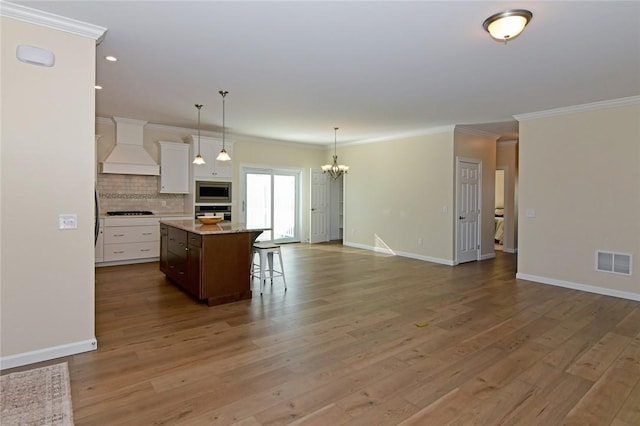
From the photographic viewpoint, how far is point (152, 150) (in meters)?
6.89

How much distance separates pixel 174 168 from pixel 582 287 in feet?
23.3

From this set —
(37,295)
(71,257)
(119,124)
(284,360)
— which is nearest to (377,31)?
(284,360)

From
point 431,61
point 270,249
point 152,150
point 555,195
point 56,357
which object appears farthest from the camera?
point 152,150

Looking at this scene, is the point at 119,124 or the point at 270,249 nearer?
the point at 270,249

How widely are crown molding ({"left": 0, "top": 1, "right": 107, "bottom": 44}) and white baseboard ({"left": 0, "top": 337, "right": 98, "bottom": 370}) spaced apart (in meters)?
2.46

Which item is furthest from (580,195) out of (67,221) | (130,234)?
(130,234)

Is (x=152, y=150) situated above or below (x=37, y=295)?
above

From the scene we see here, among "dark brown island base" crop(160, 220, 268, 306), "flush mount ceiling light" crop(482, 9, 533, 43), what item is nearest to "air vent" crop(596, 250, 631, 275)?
"flush mount ceiling light" crop(482, 9, 533, 43)

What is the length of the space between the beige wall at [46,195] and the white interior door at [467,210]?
5942 mm

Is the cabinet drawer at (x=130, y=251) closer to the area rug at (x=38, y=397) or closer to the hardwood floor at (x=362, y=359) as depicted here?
the hardwood floor at (x=362, y=359)

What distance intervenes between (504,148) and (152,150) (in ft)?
25.5

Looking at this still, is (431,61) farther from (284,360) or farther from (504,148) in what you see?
(504,148)

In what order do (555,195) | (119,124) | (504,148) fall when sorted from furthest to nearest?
(504,148) < (119,124) < (555,195)

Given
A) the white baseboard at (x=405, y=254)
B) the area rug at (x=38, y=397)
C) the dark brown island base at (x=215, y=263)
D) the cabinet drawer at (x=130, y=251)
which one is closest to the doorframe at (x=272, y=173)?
the white baseboard at (x=405, y=254)
